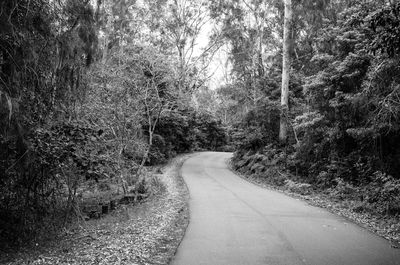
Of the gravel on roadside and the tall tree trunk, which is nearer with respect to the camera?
the gravel on roadside

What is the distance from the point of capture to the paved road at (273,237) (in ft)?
20.0

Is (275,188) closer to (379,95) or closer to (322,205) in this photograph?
(322,205)

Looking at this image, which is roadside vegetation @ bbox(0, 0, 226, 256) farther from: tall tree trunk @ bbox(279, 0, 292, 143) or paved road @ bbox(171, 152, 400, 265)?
tall tree trunk @ bbox(279, 0, 292, 143)

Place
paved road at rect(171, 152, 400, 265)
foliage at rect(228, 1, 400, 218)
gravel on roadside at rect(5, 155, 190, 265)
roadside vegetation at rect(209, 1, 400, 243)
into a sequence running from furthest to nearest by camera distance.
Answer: foliage at rect(228, 1, 400, 218), roadside vegetation at rect(209, 1, 400, 243), gravel on roadside at rect(5, 155, 190, 265), paved road at rect(171, 152, 400, 265)

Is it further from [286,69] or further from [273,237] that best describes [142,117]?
[286,69]

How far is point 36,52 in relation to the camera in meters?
5.69

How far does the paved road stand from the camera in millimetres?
6094

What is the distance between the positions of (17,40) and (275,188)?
13.0m

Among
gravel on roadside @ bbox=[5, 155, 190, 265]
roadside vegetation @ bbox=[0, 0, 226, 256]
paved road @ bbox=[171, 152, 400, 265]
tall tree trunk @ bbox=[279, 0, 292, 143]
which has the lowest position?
gravel on roadside @ bbox=[5, 155, 190, 265]

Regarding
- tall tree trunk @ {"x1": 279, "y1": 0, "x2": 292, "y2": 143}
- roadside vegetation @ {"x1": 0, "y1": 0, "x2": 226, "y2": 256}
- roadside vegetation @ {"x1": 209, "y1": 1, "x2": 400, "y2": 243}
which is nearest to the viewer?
roadside vegetation @ {"x1": 0, "y1": 0, "x2": 226, "y2": 256}

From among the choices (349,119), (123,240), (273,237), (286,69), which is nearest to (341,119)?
(349,119)

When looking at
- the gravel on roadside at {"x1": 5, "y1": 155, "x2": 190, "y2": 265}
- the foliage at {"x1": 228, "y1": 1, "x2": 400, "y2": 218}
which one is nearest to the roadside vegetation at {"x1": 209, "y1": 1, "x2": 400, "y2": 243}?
the foliage at {"x1": 228, "y1": 1, "x2": 400, "y2": 218}

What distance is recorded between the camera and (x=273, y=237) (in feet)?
24.4

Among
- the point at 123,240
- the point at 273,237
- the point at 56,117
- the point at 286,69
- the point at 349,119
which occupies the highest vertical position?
the point at 286,69
